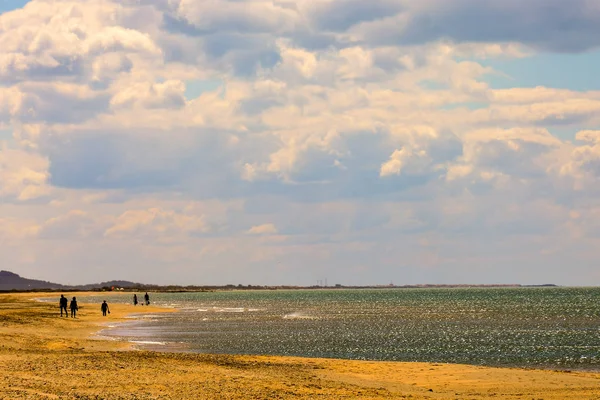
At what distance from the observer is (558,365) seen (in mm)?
39812

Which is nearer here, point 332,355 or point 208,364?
point 208,364

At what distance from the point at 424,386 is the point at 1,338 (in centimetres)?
2225

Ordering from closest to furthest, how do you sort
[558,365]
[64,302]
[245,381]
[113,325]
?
[245,381]
[558,365]
[113,325]
[64,302]

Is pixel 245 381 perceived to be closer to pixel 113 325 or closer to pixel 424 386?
pixel 424 386

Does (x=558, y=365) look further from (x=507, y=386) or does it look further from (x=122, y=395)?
(x=122, y=395)

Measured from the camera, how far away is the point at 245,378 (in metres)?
28.4

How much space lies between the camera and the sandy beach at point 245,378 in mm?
24209

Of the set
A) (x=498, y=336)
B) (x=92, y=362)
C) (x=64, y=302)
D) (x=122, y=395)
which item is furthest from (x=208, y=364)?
(x=64, y=302)

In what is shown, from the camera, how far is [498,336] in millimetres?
60188

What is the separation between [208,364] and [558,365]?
18011 millimetres

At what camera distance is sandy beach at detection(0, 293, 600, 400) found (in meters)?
24.2

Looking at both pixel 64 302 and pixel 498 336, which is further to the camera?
pixel 64 302

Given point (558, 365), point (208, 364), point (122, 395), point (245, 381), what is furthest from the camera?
point (558, 365)

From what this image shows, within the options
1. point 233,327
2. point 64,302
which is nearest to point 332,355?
point 233,327
